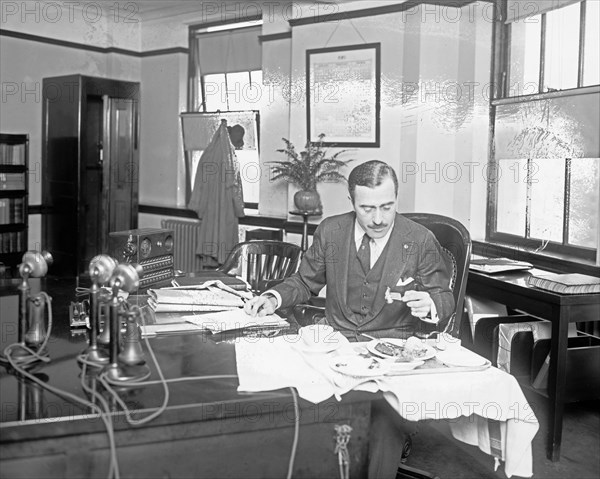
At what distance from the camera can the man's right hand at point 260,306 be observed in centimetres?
260

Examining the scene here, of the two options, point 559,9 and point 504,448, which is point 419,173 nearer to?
point 559,9

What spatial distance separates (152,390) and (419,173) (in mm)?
3815

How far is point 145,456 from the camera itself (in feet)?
5.61

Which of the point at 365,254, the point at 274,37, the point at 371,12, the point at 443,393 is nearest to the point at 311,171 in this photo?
the point at 371,12

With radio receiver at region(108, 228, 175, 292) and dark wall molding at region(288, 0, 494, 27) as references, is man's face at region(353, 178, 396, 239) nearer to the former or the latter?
radio receiver at region(108, 228, 175, 292)

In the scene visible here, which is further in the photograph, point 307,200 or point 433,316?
point 307,200

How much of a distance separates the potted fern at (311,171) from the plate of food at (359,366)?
363 centimetres

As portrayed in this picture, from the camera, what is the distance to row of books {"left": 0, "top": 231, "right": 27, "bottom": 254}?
6.71m

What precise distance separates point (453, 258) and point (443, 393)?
52.3 inches

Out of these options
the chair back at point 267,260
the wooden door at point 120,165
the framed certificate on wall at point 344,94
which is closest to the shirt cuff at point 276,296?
the chair back at point 267,260

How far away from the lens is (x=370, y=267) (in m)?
2.88

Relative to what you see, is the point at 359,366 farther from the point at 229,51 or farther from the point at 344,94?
the point at 229,51

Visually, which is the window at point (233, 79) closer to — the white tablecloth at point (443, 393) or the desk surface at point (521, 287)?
the desk surface at point (521, 287)

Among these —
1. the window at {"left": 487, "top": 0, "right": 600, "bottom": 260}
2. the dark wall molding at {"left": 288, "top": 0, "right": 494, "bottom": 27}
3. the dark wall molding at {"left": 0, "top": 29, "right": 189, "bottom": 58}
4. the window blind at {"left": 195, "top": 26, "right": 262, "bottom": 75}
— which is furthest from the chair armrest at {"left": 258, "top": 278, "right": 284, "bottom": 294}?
the dark wall molding at {"left": 0, "top": 29, "right": 189, "bottom": 58}
